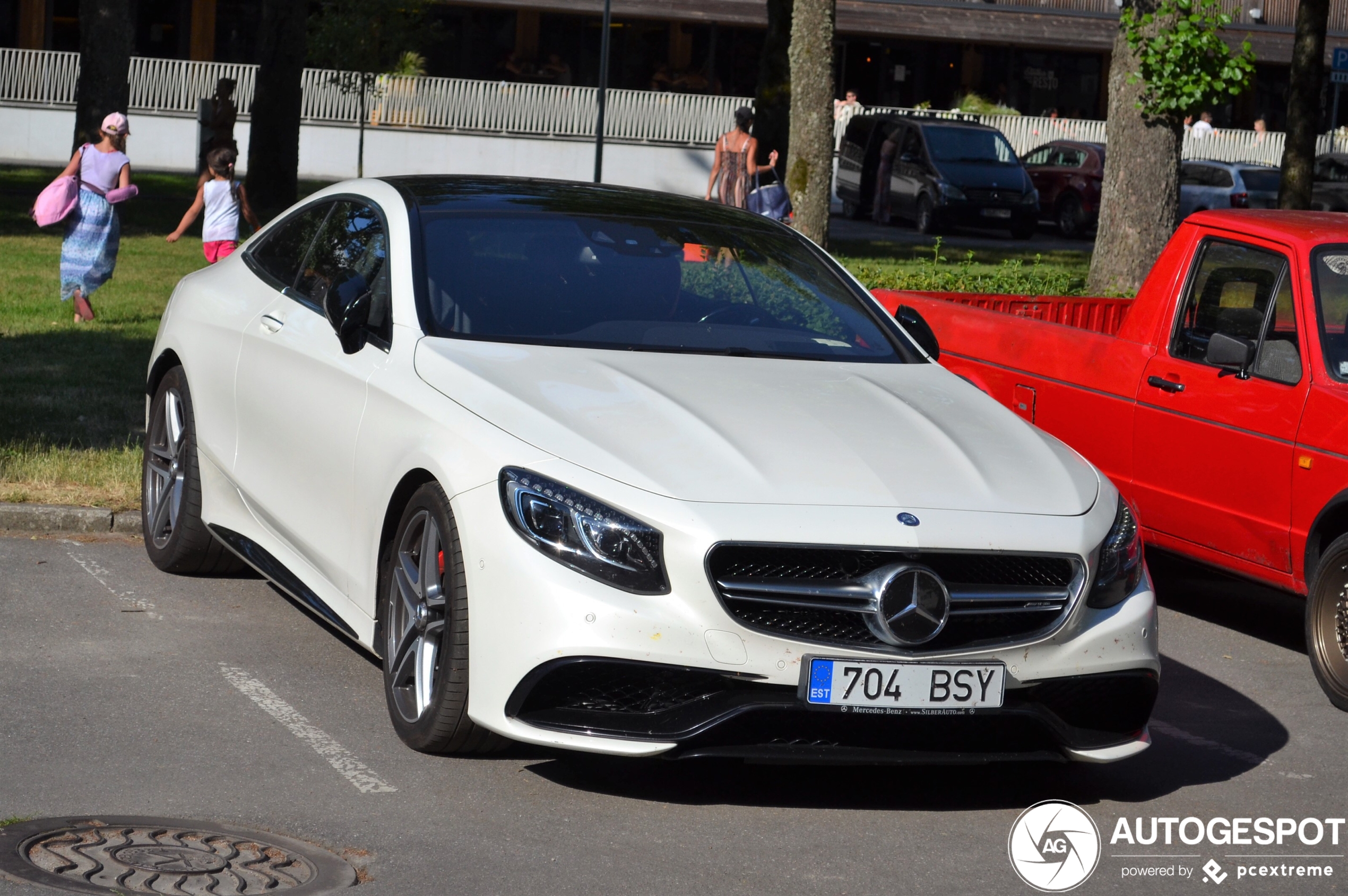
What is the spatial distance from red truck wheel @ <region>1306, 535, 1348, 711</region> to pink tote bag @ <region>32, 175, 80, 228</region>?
9689mm

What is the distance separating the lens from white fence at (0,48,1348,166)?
3681 cm

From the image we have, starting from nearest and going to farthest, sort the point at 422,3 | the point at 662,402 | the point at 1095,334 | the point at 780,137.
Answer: the point at 662,402, the point at 1095,334, the point at 780,137, the point at 422,3

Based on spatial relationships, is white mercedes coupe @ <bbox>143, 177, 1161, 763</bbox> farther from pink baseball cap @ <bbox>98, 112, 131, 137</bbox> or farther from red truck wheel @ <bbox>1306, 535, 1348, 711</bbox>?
pink baseball cap @ <bbox>98, 112, 131, 137</bbox>

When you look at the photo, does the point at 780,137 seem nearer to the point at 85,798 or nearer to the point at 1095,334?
the point at 1095,334

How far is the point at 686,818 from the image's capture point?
5.02 meters

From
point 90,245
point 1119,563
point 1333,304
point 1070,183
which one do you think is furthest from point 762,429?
point 1070,183

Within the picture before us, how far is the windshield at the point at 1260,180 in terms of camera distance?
34.8 m

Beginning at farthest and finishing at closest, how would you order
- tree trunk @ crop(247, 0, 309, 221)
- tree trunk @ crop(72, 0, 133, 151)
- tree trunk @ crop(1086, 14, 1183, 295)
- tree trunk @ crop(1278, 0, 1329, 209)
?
tree trunk @ crop(247, 0, 309, 221) < tree trunk @ crop(1278, 0, 1329, 209) < tree trunk @ crop(72, 0, 133, 151) < tree trunk @ crop(1086, 14, 1183, 295)

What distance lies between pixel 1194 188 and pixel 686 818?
3194 cm

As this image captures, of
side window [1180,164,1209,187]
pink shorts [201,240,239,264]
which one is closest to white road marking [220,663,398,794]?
pink shorts [201,240,239,264]

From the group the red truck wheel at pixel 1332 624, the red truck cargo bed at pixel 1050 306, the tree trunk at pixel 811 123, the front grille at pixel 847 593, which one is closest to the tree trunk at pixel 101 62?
the tree trunk at pixel 811 123

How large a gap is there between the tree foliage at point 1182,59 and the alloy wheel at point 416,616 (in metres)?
10.4

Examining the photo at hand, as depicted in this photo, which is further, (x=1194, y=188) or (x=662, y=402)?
(x=1194, y=188)

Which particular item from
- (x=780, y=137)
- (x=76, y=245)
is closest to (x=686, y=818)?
(x=76, y=245)
